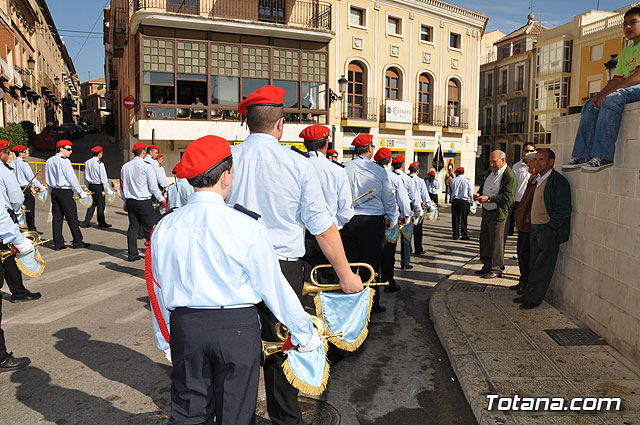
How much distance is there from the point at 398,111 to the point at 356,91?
2719 millimetres

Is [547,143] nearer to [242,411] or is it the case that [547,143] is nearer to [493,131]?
[493,131]

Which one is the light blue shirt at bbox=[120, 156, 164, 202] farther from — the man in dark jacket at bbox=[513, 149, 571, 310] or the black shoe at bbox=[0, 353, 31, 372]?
the man in dark jacket at bbox=[513, 149, 571, 310]

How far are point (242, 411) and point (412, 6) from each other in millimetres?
29949

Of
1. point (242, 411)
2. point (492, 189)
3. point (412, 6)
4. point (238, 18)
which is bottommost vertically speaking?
point (242, 411)

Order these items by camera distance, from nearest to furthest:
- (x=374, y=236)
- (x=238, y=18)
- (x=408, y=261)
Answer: (x=374, y=236) → (x=408, y=261) → (x=238, y=18)

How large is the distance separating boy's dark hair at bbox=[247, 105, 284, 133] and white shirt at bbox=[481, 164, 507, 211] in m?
5.29

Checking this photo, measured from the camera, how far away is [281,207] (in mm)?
3016

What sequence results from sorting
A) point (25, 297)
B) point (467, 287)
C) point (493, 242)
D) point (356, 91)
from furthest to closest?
point (356, 91) < point (493, 242) < point (467, 287) < point (25, 297)

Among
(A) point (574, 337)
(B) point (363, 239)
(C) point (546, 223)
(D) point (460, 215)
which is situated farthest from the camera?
(D) point (460, 215)

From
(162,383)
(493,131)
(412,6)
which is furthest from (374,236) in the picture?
(493,131)

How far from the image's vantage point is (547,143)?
40375mm

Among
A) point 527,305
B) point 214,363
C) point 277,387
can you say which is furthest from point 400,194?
point 214,363

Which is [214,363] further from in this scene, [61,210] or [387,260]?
[61,210]

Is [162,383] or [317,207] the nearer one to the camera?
[317,207]
